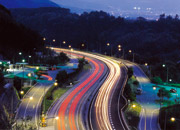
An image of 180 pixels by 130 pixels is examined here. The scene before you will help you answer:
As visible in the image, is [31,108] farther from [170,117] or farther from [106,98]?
[170,117]

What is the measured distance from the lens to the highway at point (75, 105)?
42.2 meters

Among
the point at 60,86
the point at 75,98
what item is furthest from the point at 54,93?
the point at 75,98

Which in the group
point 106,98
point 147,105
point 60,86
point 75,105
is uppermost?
point 60,86

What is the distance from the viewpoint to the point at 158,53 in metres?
162

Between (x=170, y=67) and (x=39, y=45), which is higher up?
(x=39, y=45)

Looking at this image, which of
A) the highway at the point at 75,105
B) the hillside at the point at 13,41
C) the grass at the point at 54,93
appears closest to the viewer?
the highway at the point at 75,105

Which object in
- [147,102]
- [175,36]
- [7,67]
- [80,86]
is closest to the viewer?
[147,102]

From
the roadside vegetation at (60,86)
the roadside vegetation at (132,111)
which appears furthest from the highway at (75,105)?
the roadside vegetation at (132,111)

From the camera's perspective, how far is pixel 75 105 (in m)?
52.2

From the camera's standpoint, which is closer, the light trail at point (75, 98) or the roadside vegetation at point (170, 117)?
the light trail at point (75, 98)

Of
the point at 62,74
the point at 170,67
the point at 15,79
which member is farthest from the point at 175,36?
the point at 15,79

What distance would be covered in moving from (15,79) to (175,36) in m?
143

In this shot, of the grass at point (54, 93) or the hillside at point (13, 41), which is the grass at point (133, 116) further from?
the hillside at point (13, 41)

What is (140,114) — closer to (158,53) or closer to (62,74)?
(62,74)
